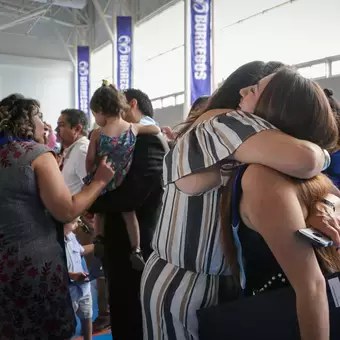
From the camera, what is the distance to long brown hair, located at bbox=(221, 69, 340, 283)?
3.04ft

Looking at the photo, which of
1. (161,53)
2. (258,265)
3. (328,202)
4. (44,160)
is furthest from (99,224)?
(161,53)

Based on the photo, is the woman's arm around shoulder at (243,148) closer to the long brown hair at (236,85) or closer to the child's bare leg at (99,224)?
the long brown hair at (236,85)

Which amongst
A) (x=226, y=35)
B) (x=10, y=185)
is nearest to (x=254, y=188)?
(x=10, y=185)

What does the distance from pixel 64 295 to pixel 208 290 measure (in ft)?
2.30

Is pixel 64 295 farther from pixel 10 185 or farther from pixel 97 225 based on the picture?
pixel 97 225

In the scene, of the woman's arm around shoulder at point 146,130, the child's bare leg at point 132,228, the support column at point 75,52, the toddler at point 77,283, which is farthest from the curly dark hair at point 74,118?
the support column at point 75,52

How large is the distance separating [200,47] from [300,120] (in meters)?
6.32

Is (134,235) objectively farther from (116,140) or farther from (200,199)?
(200,199)

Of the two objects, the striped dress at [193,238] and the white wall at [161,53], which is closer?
the striped dress at [193,238]

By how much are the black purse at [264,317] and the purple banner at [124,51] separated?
364 inches

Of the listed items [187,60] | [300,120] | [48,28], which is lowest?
[300,120]

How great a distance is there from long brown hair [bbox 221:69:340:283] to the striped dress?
41 mm

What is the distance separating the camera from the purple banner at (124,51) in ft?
32.3

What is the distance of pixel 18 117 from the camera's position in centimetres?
156
